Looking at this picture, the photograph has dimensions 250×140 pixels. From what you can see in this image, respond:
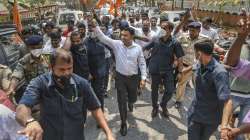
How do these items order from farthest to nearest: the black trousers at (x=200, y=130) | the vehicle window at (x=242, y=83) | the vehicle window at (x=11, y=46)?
the vehicle window at (x=11, y=46)
the vehicle window at (x=242, y=83)
the black trousers at (x=200, y=130)

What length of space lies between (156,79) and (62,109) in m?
3.85

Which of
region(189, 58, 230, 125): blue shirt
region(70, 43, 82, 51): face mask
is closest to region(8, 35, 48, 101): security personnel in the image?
region(70, 43, 82, 51): face mask

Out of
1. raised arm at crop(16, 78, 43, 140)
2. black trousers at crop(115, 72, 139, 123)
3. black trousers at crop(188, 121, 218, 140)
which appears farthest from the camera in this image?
black trousers at crop(115, 72, 139, 123)

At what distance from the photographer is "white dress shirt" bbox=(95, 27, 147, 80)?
19.2 feet

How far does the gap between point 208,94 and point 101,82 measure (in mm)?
2892

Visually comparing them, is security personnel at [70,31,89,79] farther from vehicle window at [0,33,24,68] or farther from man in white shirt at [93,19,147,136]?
vehicle window at [0,33,24,68]

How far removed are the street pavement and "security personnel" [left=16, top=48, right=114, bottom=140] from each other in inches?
110

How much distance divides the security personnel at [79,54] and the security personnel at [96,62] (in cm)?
35

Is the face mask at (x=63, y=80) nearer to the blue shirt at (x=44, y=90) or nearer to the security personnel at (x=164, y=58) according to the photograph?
the blue shirt at (x=44, y=90)

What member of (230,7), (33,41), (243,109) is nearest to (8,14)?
(230,7)

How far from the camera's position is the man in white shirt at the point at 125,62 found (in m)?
5.86

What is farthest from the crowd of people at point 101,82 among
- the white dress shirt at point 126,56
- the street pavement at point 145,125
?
the street pavement at point 145,125

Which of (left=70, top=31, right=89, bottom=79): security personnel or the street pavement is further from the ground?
(left=70, top=31, right=89, bottom=79): security personnel

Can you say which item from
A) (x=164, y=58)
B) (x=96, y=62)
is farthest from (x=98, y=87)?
(x=164, y=58)
